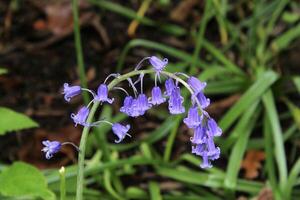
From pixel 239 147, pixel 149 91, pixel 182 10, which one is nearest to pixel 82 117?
pixel 239 147

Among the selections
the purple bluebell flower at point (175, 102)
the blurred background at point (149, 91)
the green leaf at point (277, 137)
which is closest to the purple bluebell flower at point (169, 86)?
the purple bluebell flower at point (175, 102)

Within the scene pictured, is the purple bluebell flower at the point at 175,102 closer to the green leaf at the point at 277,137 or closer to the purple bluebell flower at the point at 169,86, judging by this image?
the purple bluebell flower at the point at 169,86

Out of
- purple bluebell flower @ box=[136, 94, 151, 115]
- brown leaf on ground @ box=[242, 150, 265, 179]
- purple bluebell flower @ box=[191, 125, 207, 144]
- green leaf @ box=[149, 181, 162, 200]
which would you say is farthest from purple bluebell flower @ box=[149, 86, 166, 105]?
brown leaf on ground @ box=[242, 150, 265, 179]

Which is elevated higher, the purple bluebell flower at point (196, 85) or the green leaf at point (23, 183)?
the green leaf at point (23, 183)

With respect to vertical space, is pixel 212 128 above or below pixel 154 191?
below

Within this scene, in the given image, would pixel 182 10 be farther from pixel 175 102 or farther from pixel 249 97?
pixel 175 102

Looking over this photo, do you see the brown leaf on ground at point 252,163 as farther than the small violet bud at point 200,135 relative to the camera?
Yes

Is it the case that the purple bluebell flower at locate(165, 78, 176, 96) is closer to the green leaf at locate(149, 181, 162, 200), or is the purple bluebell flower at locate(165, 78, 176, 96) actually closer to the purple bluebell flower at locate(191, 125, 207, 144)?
the purple bluebell flower at locate(191, 125, 207, 144)
